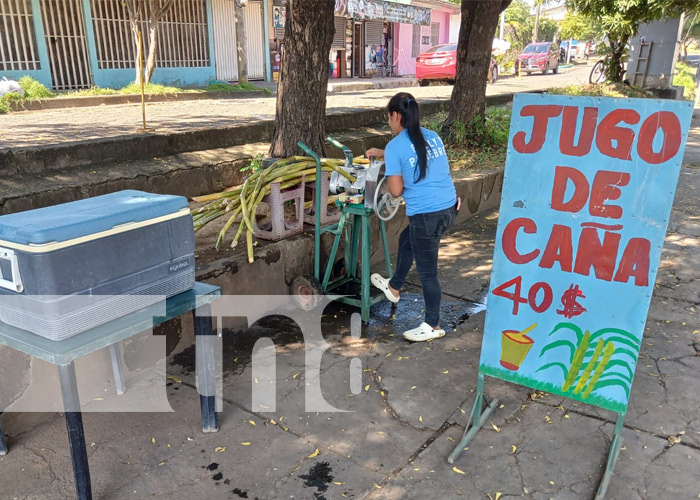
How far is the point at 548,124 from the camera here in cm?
261

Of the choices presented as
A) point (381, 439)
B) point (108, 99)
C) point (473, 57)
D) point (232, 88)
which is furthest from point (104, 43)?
point (381, 439)

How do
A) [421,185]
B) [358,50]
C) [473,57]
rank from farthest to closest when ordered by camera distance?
[358,50]
[473,57]
[421,185]

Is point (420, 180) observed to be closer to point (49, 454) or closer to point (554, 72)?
point (49, 454)

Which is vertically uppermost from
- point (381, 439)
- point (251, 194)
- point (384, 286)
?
point (251, 194)

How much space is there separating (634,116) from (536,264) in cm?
80

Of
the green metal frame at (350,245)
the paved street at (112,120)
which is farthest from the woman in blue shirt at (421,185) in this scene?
the paved street at (112,120)

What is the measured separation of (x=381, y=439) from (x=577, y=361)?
1.09 m

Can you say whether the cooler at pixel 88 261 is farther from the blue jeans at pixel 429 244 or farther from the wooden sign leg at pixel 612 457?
the wooden sign leg at pixel 612 457

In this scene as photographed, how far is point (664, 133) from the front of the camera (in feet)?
7.79

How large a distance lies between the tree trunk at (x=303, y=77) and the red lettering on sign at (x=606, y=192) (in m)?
3.38

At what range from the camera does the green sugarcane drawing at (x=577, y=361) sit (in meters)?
2.72

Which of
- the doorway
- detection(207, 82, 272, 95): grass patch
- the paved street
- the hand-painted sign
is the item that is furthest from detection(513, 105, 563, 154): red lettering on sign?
the doorway

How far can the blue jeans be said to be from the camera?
381cm

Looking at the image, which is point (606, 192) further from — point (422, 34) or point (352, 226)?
point (422, 34)
